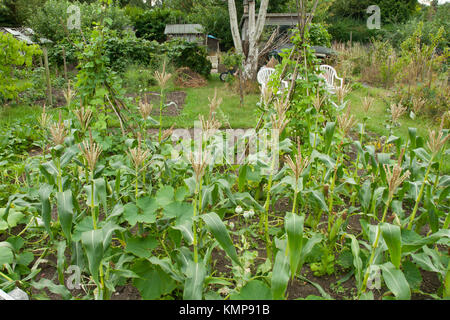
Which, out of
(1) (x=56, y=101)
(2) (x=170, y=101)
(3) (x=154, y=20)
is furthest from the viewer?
(3) (x=154, y=20)

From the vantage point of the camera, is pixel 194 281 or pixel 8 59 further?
pixel 8 59

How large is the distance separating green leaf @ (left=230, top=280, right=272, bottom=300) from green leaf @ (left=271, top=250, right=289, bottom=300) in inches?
5.2

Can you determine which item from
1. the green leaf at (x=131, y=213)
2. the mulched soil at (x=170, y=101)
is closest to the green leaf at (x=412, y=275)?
the green leaf at (x=131, y=213)

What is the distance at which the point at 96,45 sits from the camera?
338 cm

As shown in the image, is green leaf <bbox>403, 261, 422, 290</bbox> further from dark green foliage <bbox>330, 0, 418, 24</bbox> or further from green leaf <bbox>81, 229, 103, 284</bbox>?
dark green foliage <bbox>330, 0, 418, 24</bbox>

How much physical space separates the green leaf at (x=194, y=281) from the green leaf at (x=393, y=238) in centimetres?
88

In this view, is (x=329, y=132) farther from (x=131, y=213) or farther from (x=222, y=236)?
(x=131, y=213)

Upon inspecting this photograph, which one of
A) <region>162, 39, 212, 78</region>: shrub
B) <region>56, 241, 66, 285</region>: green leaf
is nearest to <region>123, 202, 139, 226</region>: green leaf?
<region>56, 241, 66, 285</region>: green leaf

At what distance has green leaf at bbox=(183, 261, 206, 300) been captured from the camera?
1.51 meters

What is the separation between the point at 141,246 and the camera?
1852 millimetres

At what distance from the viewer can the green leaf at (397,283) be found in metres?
1.45

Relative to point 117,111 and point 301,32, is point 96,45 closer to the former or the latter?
point 117,111

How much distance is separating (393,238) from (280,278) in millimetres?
553

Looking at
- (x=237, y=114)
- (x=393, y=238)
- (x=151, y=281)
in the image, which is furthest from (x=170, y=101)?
(x=393, y=238)
